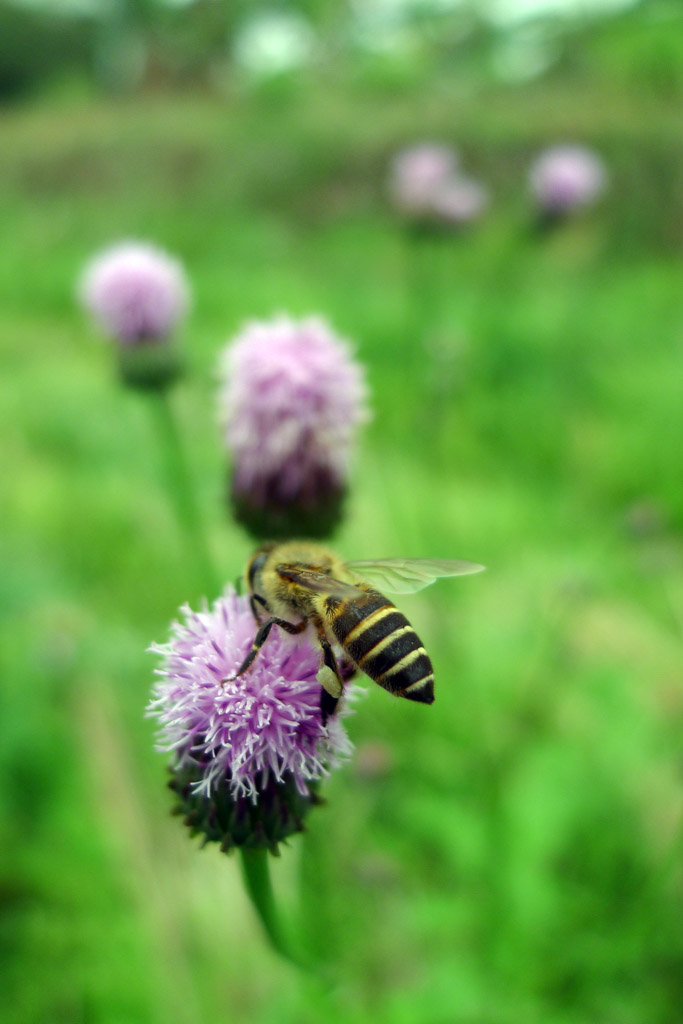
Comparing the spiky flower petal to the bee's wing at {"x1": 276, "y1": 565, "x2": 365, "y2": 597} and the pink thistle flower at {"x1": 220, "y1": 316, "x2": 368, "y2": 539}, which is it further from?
the bee's wing at {"x1": 276, "y1": 565, "x2": 365, "y2": 597}

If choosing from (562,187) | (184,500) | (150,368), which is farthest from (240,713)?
(562,187)

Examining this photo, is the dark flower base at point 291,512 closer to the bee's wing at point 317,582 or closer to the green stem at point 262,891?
the bee's wing at point 317,582

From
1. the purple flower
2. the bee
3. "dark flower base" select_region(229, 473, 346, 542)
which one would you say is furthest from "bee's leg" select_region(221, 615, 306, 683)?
the purple flower

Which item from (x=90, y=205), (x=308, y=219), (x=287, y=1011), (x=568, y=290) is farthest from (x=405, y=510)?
(x=90, y=205)

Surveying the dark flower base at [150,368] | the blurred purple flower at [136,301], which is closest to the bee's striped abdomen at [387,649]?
the dark flower base at [150,368]

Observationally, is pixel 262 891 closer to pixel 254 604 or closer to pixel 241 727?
pixel 241 727

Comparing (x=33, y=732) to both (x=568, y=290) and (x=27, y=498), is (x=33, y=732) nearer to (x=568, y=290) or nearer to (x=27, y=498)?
(x=27, y=498)
